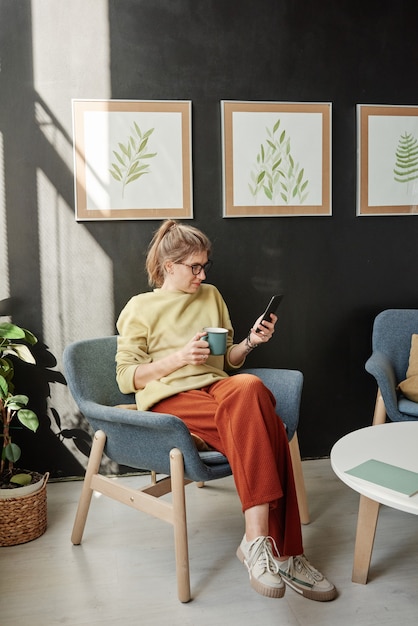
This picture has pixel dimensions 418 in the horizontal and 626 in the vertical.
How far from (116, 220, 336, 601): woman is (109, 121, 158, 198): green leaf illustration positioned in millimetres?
527

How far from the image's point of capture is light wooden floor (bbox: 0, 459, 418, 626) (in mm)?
1879

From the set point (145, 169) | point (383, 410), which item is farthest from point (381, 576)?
point (145, 169)

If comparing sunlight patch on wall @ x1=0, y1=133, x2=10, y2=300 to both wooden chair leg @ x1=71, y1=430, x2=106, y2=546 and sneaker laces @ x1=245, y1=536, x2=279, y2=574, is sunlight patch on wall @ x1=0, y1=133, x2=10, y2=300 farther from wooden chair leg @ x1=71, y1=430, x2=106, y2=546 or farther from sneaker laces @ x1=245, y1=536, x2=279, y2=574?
sneaker laces @ x1=245, y1=536, x2=279, y2=574

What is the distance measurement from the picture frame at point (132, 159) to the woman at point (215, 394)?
1.56 ft

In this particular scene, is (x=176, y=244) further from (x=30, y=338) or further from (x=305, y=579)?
(x=305, y=579)

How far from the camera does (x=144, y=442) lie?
2066 millimetres

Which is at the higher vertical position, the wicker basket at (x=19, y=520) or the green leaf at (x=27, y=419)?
the green leaf at (x=27, y=419)

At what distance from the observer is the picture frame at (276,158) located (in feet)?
9.78

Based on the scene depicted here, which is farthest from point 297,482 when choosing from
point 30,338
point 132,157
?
point 132,157

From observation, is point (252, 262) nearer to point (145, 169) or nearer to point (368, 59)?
point (145, 169)

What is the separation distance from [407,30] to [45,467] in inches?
111

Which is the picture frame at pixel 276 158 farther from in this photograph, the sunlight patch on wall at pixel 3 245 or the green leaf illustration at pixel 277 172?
the sunlight patch on wall at pixel 3 245

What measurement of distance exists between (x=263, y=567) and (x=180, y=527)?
29cm

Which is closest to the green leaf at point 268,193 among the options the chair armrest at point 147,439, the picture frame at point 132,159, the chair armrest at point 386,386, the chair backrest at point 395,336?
the picture frame at point 132,159
